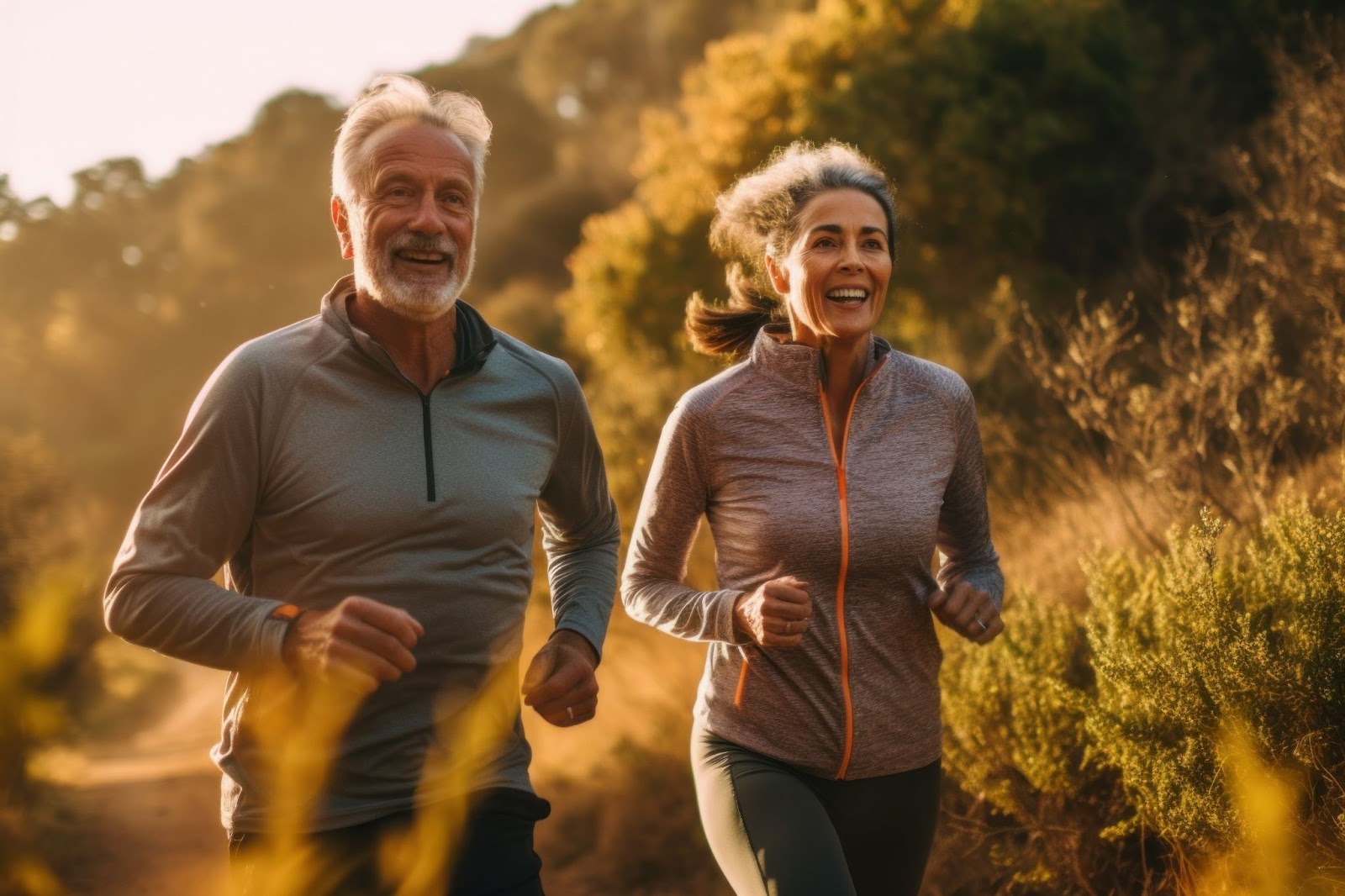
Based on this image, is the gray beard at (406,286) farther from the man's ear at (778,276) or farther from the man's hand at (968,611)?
the man's hand at (968,611)

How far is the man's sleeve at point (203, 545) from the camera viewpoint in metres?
2.29

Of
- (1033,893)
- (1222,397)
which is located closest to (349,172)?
(1033,893)

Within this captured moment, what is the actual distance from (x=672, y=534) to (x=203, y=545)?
1158 mm

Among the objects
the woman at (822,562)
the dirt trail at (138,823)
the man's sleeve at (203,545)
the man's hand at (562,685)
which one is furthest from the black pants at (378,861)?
the dirt trail at (138,823)

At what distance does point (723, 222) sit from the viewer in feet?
11.6

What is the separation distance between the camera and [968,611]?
9.62 feet

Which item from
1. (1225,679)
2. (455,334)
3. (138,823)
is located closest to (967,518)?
(1225,679)

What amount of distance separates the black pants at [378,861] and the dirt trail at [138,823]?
16.2ft

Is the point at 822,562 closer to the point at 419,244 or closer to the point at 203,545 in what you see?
the point at 419,244

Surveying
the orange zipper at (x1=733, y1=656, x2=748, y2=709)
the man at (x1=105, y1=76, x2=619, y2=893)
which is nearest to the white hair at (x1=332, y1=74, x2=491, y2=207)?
the man at (x1=105, y1=76, x2=619, y2=893)

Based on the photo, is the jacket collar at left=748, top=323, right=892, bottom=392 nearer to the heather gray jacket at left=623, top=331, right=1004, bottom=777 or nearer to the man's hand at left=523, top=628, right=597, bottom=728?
the heather gray jacket at left=623, top=331, right=1004, bottom=777

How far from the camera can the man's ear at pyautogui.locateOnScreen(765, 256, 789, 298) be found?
10.9 ft

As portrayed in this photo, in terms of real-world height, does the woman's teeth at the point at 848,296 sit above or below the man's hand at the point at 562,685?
above

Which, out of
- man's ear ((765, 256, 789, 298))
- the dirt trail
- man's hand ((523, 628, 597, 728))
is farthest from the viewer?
the dirt trail
